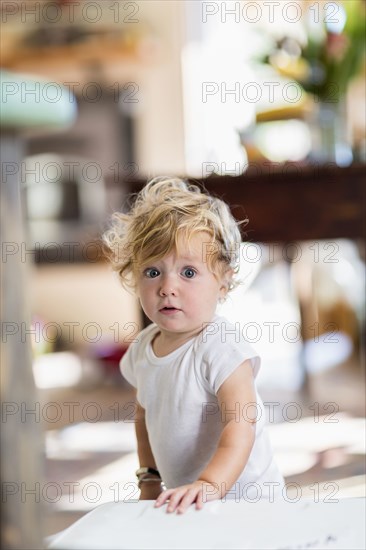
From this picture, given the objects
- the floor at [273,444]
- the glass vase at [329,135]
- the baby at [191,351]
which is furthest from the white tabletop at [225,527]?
the glass vase at [329,135]

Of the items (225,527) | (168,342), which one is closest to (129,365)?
(168,342)

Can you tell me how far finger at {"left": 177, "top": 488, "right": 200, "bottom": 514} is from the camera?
2.24 feet

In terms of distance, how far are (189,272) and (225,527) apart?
269mm

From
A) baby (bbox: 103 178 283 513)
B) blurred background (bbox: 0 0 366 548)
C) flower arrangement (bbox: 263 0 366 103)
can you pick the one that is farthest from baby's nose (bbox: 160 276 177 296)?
flower arrangement (bbox: 263 0 366 103)

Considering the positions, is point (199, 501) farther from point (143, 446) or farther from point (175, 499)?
point (143, 446)

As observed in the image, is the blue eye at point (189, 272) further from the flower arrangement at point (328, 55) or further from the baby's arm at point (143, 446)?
the flower arrangement at point (328, 55)

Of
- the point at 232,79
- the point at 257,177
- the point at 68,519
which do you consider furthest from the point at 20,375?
the point at 232,79

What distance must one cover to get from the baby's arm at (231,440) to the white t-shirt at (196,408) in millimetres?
12

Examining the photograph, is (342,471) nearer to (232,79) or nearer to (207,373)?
(207,373)

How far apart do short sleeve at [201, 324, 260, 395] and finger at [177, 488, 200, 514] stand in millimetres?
131

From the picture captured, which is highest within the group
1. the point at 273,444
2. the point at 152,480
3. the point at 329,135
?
the point at 329,135

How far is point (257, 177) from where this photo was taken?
215 centimetres

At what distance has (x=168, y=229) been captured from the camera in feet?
2.71

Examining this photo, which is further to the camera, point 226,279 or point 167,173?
point 167,173
